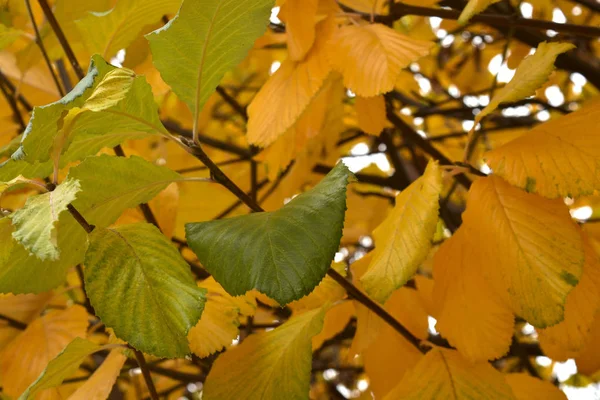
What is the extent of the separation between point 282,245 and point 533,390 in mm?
391

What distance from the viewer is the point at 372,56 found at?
0.57m

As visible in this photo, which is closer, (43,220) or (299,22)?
(43,220)

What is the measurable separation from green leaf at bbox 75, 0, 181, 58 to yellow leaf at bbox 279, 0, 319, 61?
11cm

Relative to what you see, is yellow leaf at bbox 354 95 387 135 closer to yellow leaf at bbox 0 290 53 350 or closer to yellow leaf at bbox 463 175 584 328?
yellow leaf at bbox 463 175 584 328

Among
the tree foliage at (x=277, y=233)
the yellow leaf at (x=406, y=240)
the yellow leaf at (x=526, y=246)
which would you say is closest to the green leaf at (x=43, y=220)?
the tree foliage at (x=277, y=233)

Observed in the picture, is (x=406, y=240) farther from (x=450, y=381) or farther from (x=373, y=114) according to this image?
(x=373, y=114)

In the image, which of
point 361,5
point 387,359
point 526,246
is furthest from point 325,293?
point 361,5

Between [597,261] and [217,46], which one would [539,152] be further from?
[217,46]

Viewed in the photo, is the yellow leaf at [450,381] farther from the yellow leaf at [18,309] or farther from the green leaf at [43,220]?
the yellow leaf at [18,309]

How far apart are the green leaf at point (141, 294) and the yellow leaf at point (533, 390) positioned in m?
0.40

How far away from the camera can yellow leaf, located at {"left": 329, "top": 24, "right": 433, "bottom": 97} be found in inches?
21.8

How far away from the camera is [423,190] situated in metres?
0.47

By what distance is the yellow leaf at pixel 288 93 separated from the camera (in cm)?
58

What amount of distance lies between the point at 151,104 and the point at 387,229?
20 cm
